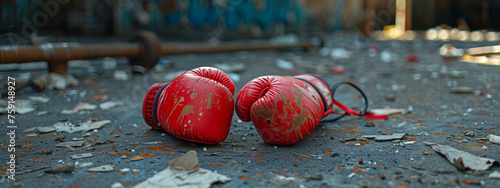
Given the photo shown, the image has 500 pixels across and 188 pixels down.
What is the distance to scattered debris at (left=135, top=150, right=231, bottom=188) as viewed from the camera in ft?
5.06

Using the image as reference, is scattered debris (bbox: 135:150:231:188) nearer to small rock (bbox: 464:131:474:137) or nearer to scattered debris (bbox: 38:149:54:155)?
scattered debris (bbox: 38:149:54:155)

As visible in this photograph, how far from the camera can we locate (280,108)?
6.30ft

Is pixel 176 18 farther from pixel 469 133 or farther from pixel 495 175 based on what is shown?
pixel 495 175

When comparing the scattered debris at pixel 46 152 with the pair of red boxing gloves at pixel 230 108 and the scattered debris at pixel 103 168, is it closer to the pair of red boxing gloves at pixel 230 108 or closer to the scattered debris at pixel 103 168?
the scattered debris at pixel 103 168

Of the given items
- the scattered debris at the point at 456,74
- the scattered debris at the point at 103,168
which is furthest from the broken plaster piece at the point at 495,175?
the scattered debris at the point at 456,74

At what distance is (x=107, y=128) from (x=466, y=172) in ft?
6.80

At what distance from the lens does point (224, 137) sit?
2064 millimetres

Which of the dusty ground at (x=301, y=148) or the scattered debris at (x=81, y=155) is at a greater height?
the scattered debris at (x=81, y=155)

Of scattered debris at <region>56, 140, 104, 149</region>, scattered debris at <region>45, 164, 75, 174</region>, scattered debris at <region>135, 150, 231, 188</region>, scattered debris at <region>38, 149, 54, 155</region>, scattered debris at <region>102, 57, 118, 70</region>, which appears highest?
scattered debris at <region>45, 164, 75, 174</region>

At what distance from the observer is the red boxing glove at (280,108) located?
192 cm

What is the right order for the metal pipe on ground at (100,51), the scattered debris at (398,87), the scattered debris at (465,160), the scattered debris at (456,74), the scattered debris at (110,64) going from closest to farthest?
the scattered debris at (465,160) → the metal pipe on ground at (100,51) → the scattered debris at (398,87) → the scattered debris at (456,74) → the scattered debris at (110,64)

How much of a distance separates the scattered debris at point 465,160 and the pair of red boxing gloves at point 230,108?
0.67 metres

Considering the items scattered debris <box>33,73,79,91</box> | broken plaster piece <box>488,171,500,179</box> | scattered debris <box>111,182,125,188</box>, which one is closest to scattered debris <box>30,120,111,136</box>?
scattered debris <box>111,182,125,188</box>

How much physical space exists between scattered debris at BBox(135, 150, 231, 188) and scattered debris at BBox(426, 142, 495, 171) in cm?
102
